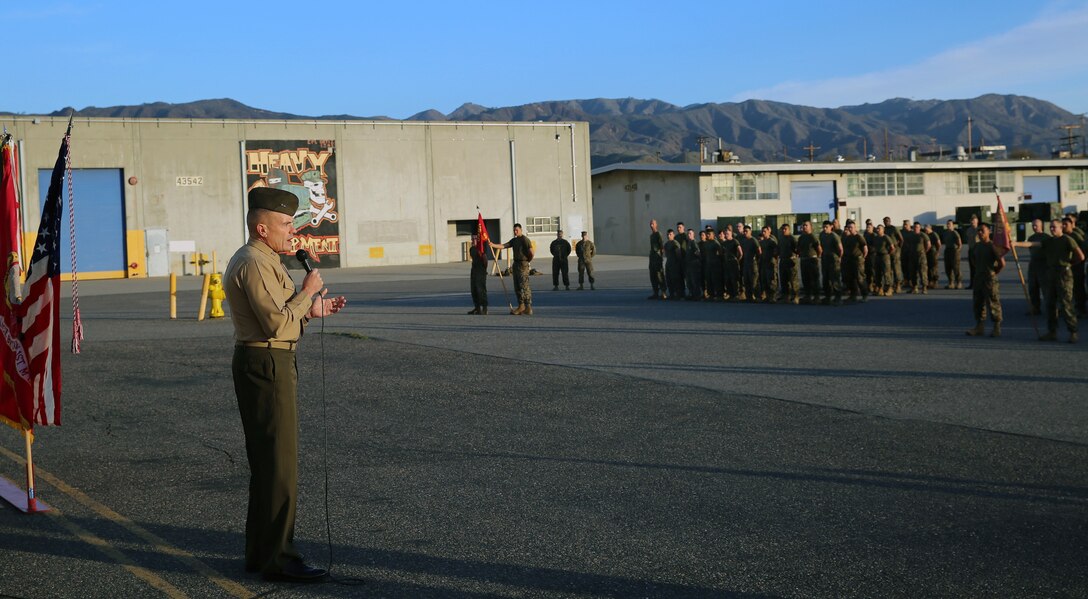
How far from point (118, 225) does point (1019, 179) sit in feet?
160

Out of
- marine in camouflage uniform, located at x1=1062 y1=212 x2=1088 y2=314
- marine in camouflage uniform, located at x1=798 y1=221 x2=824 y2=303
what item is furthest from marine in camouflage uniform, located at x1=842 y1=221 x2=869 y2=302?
marine in camouflage uniform, located at x1=1062 y1=212 x2=1088 y2=314

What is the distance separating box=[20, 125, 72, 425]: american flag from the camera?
23.8ft

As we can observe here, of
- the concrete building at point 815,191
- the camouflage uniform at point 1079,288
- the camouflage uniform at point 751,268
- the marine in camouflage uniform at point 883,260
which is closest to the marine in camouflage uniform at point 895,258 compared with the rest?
the marine in camouflage uniform at point 883,260

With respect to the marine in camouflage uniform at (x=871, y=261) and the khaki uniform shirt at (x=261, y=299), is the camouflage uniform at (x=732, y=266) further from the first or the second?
the khaki uniform shirt at (x=261, y=299)

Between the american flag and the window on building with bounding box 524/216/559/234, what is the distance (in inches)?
2028

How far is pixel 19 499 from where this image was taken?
301 inches

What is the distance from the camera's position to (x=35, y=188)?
4847 centimetres

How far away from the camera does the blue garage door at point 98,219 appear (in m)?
49.2

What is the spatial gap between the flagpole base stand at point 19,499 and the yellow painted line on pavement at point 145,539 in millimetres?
95

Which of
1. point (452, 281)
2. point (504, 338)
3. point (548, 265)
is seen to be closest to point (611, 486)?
point (504, 338)

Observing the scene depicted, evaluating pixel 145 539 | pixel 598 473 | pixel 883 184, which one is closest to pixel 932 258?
pixel 598 473

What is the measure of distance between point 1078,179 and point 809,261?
1904 inches

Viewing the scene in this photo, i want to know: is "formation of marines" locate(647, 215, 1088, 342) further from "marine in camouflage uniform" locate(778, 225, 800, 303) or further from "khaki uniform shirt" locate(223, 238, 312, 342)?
"khaki uniform shirt" locate(223, 238, 312, 342)

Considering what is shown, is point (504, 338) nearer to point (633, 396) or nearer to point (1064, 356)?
point (633, 396)
